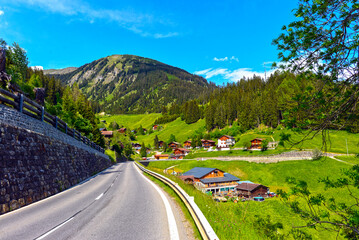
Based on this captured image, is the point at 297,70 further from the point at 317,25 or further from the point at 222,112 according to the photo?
the point at 222,112

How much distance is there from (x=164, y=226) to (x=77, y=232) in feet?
8.01

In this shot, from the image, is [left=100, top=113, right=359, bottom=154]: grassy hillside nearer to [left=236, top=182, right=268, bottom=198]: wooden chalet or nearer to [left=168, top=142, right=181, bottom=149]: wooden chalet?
[left=168, top=142, right=181, bottom=149]: wooden chalet

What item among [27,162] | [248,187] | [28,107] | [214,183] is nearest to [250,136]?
[214,183]

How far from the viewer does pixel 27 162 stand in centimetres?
978

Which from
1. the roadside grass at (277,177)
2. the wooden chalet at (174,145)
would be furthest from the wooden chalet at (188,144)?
the roadside grass at (277,177)

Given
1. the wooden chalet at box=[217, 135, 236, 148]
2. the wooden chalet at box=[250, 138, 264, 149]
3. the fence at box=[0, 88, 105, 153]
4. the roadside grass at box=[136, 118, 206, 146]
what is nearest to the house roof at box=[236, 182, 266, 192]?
the wooden chalet at box=[250, 138, 264, 149]

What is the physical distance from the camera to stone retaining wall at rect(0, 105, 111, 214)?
824cm

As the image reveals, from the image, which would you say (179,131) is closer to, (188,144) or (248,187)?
(188,144)

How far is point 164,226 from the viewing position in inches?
223

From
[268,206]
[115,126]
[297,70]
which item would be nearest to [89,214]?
[297,70]

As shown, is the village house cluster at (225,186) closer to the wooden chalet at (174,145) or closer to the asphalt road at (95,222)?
the asphalt road at (95,222)

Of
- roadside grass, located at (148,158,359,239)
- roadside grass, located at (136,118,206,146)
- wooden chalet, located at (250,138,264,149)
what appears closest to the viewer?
roadside grass, located at (148,158,359,239)

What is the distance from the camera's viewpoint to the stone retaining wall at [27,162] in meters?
8.24

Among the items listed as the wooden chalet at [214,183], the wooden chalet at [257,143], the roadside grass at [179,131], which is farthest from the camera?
the roadside grass at [179,131]
